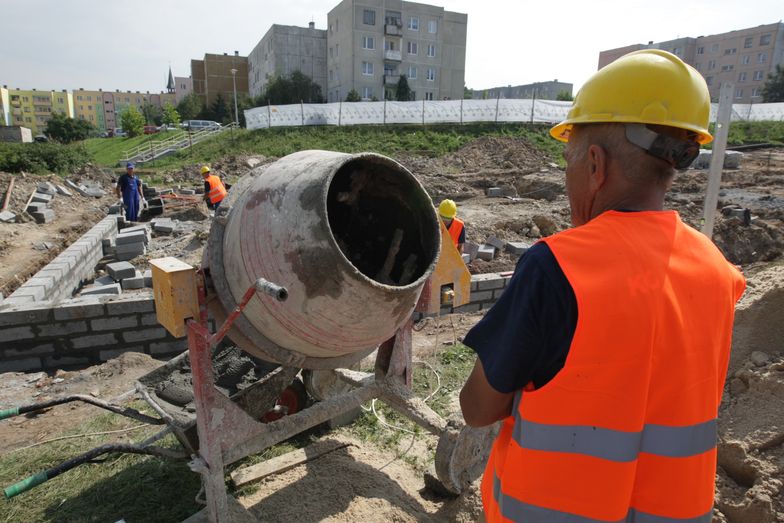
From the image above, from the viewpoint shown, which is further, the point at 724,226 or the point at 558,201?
the point at 558,201

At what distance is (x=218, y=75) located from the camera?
6056cm

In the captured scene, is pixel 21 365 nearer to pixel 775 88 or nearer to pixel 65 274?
pixel 65 274

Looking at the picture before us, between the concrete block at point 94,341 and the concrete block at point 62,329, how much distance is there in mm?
89

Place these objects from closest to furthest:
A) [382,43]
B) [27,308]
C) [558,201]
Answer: [27,308], [558,201], [382,43]

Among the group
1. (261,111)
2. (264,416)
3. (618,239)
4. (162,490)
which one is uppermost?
Answer: (261,111)

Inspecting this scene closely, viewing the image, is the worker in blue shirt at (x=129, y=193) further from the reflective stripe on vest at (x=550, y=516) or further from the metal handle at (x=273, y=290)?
the reflective stripe on vest at (x=550, y=516)

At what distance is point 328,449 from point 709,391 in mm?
2699

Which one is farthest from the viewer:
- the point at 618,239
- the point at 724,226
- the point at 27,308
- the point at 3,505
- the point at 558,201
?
the point at 558,201

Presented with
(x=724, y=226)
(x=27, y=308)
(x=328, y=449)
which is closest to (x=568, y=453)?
(x=328, y=449)

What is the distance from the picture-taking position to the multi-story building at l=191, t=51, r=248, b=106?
59.0m

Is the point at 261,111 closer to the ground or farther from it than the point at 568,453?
farther from it

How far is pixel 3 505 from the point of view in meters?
2.87

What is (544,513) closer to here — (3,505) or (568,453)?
(568,453)

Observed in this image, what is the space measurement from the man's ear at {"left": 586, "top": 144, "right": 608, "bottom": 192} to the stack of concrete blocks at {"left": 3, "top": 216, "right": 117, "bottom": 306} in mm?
5609
